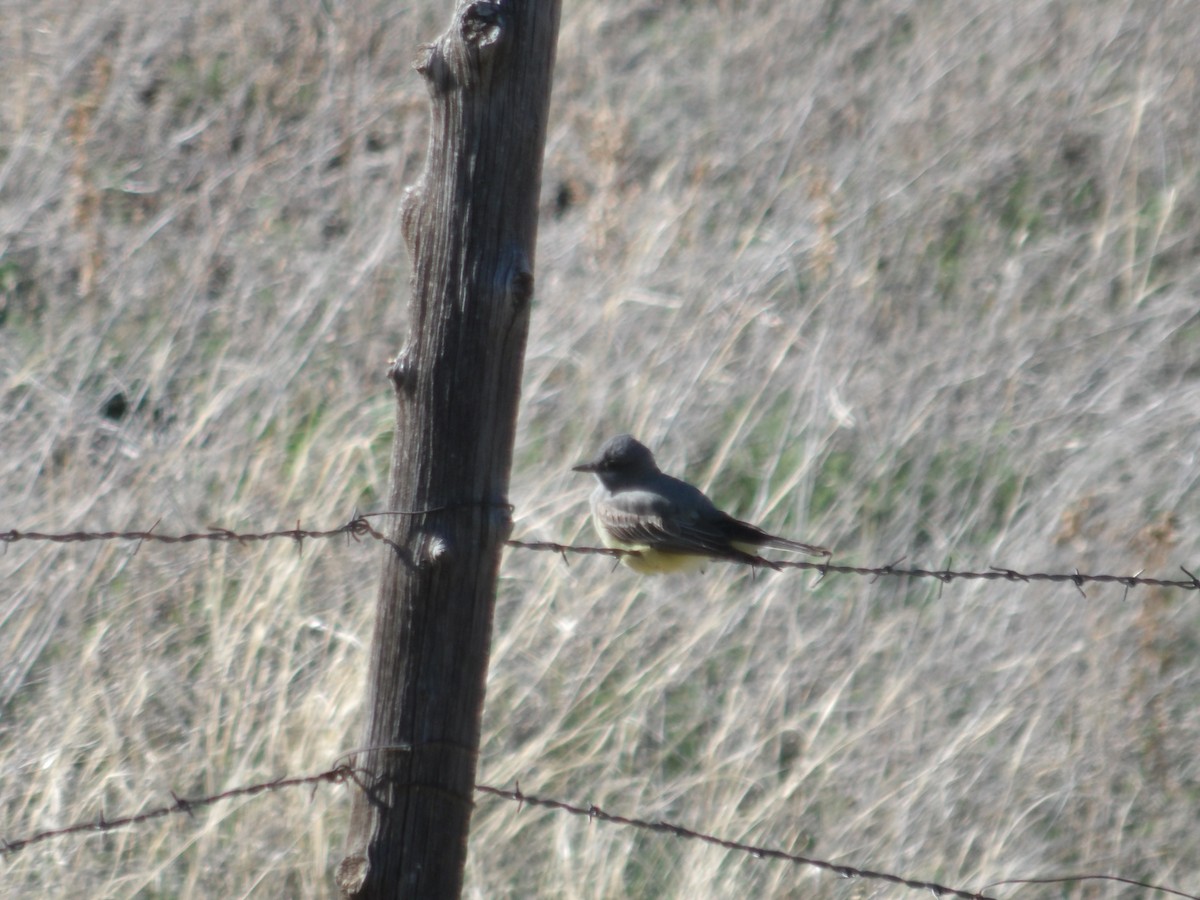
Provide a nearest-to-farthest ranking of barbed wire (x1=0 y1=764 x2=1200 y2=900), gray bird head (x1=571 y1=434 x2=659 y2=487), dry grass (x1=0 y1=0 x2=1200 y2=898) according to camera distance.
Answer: barbed wire (x1=0 y1=764 x2=1200 y2=900)
gray bird head (x1=571 y1=434 x2=659 y2=487)
dry grass (x1=0 y1=0 x2=1200 y2=898)

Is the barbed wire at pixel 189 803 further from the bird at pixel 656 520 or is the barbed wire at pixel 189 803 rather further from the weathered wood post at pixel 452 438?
the bird at pixel 656 520

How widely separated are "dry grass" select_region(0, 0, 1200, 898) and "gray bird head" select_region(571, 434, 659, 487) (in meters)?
0.75

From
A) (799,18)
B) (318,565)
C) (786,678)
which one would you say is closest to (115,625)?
(318,565)

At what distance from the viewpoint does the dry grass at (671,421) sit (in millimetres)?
5031

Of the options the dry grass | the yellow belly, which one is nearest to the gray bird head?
the yellow belly

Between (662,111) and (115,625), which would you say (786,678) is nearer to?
(115,625)

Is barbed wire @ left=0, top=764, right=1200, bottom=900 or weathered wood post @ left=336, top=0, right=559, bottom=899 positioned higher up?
weathered wood post @ left=336, top=0, right=559, bottom=899

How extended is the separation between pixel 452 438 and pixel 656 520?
2.19m

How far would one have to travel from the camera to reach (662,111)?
8.72 meters

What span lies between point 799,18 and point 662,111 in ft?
3.61

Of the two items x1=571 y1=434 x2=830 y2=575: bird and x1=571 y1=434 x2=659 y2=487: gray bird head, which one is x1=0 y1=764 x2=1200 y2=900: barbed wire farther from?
x1=571 y1=434 x2=659 y2=487: gray bird head

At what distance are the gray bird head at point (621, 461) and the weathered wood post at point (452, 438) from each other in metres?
2.32

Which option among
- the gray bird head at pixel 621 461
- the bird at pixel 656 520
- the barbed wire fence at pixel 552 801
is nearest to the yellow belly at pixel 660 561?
the bird at pixel 656 520

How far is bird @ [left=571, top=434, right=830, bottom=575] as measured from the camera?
448cm
